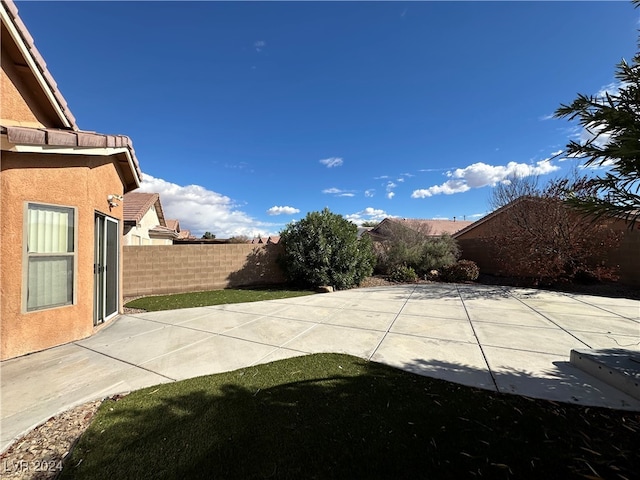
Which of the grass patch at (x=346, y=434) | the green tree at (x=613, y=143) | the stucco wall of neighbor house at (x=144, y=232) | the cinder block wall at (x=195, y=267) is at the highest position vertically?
the stucco wall of neighbor house at (x=144, y=232)

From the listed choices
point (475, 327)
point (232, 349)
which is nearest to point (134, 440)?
point (232, 349)

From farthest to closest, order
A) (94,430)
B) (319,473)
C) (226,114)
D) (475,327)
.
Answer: (226,114) < (475,327) < (94,430) < (319,473)

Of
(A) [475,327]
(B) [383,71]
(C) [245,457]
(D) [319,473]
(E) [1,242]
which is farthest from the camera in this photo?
Result: (B) [383,71]

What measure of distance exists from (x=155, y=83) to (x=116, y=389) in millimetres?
9704

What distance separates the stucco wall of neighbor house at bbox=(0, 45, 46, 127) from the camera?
14.0 feet

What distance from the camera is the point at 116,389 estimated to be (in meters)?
3.20

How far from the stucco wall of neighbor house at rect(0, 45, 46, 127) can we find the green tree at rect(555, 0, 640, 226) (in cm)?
747

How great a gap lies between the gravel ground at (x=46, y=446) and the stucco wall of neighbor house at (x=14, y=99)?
4.30 metres

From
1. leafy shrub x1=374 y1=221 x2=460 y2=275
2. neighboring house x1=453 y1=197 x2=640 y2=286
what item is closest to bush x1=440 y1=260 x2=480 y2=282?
leafy shrub x1=374 y1=221 x2=460 y2=275

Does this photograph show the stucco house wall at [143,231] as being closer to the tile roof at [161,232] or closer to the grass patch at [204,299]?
the tile roof at [161,232]

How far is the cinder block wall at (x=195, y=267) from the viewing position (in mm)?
10016

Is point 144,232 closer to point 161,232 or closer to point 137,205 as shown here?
point 161,232

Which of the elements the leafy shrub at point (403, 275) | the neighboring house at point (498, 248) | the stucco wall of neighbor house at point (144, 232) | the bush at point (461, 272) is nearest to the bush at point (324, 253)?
the leafy shrub at point (403, 275)

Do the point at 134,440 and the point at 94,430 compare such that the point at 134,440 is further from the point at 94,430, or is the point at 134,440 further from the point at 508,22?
the point at 508,22
